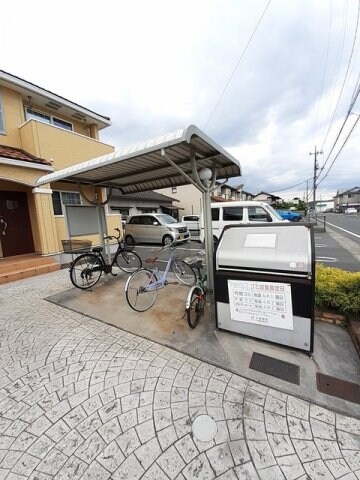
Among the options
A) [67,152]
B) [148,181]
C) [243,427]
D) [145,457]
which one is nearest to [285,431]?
[243,427]

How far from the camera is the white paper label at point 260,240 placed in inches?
96.0

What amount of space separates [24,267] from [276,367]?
21.9ft

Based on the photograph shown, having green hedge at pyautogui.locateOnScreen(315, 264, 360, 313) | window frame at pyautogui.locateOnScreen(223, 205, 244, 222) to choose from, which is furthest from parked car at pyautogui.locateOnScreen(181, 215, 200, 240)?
green hedge at pyautogui.locateOnScreen(315, 264, 360, 313)

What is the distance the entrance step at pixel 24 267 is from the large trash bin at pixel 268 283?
5.65 metres

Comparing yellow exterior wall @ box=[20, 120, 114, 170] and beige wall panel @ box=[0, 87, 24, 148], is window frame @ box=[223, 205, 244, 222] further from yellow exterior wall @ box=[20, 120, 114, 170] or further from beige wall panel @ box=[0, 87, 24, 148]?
beige wall panel @ box=[0, 87, 24, 148]

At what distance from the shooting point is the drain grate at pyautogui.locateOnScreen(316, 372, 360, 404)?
5.96 ft

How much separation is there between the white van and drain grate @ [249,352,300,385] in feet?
18.9

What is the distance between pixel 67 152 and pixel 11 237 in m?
3.39

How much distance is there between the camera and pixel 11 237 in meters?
6.80

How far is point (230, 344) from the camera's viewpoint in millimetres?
2543

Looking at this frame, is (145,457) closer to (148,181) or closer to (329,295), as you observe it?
(329,295)

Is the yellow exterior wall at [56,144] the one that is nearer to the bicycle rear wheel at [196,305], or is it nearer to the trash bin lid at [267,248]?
the bicycle rear wheel at [196,305]

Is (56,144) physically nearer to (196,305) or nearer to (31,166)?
(31,166)

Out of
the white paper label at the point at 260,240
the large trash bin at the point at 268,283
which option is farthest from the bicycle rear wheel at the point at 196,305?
the white paper label at the point at 260,240
